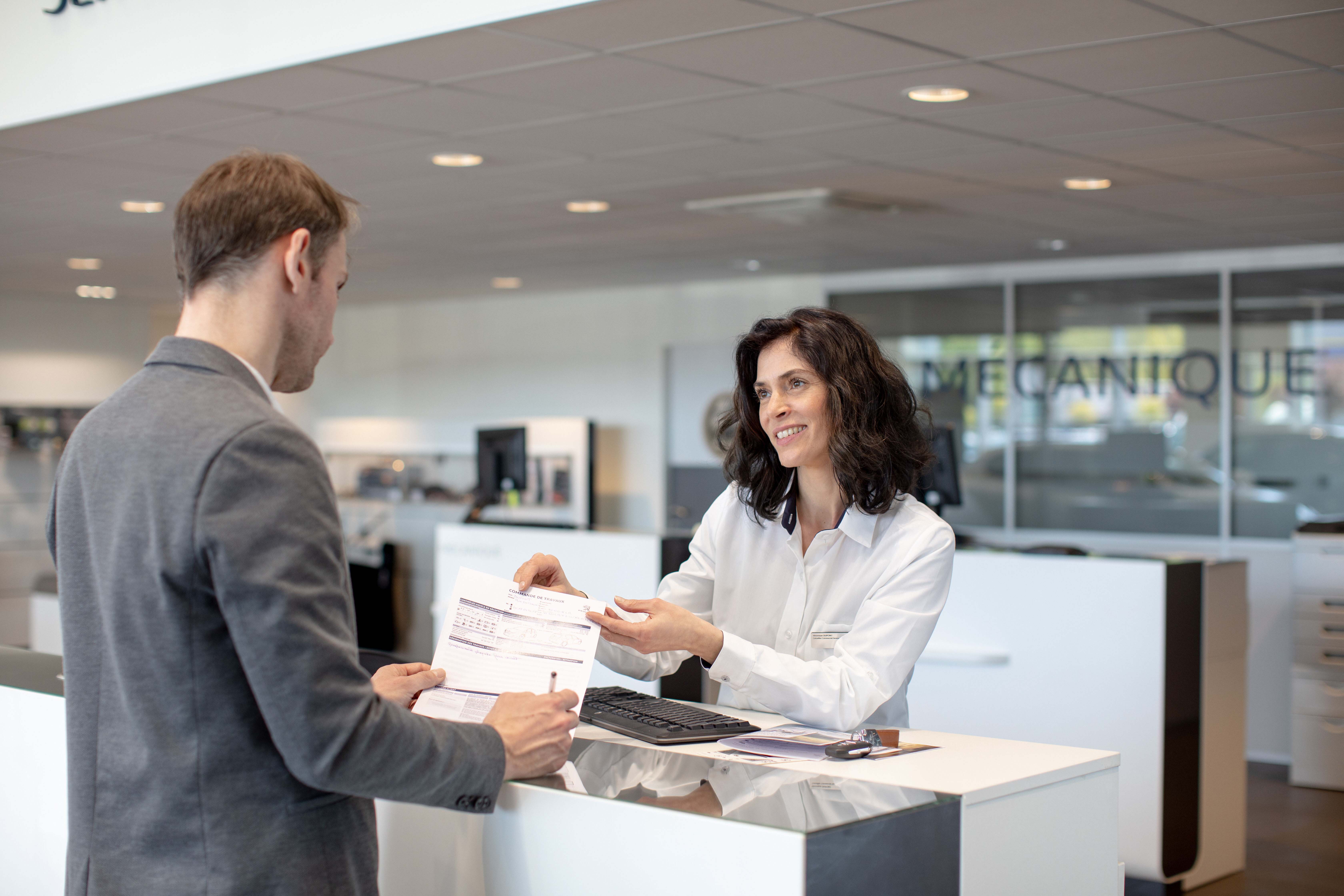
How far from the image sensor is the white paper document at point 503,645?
73.4 inches

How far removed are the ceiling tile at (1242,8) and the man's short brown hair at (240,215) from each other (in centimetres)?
241

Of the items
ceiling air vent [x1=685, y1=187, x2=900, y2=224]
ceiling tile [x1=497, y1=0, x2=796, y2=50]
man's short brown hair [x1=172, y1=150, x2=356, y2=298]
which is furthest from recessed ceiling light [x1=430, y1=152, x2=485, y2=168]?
man's short brown hair [x1=172, y1=150, x2=356, y2=298]

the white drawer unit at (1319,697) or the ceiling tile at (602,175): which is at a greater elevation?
the ceiling tile at (602,175)

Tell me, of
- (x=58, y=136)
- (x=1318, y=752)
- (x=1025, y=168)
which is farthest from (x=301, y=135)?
(x=1318, y=752)

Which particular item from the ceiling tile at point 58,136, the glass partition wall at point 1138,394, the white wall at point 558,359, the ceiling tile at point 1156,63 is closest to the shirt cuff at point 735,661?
the ceiling tile at point 1156,63

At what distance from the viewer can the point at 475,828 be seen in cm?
186

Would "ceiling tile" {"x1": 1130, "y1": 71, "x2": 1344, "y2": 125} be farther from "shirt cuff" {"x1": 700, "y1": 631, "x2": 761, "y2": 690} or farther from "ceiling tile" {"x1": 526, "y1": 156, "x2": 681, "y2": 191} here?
"shirt cuff" {"x1": 700, "y1": 631, "x2": 761, "y2": 690}

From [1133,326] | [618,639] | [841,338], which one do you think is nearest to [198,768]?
[618,639]

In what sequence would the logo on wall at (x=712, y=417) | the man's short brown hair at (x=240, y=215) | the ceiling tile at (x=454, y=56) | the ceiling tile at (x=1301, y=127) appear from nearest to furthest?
1. the man's short brown hair at (x=240, y=215)
2. the ceiling tile at (x=454, y=56)
3. the ceiling tile at (x=1301, y=127)
4. the logo on wall at (x=712, y=417)

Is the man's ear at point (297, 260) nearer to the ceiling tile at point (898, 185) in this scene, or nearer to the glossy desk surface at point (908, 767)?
the glossy desk surface at point (908, 767)

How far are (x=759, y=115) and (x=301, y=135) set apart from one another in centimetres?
172

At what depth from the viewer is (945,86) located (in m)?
3.87

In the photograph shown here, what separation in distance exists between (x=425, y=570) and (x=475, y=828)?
26.0 feet

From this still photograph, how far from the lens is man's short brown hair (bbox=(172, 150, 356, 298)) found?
150 cm
